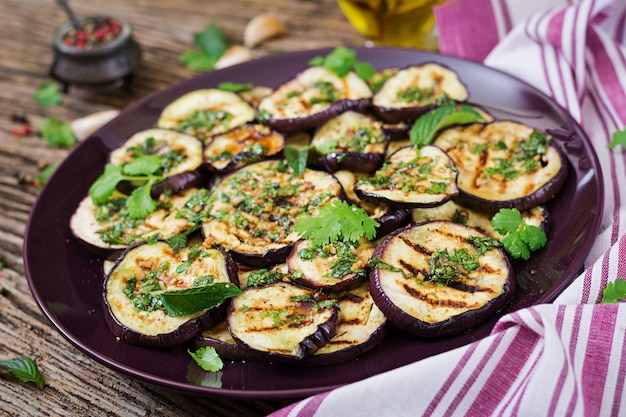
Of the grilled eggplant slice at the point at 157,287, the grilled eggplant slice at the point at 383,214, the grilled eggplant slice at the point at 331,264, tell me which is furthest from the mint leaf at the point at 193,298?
the grilled eggplant slice at the point at 383,214

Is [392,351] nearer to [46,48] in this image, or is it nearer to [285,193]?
[285,193]

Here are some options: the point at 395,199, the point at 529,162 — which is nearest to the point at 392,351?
the point at 395,199

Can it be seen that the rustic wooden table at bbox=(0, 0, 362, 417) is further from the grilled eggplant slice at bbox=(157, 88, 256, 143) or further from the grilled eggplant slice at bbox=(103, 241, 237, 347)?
the grilled eggplant slice at bbox=(157, 88, 256, 143)

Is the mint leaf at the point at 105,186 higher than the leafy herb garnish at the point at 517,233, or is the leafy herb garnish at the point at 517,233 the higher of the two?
the leafy herb garnish at the point at 517,233

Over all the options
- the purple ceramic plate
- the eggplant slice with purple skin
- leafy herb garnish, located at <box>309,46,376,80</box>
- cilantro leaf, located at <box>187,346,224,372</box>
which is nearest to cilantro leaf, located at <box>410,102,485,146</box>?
the purple ceramic plate

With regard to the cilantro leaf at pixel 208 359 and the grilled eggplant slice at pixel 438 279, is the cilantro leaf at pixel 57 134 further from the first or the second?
the grilled eggplant slice at pixel 438 279
